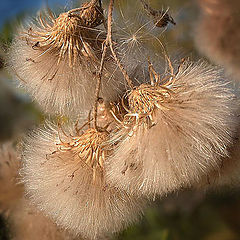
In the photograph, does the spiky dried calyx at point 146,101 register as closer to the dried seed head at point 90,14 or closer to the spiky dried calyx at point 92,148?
the spiky dried calyx at point 92,148

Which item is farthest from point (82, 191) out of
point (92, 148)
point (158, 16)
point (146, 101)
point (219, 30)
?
point (219, 30)

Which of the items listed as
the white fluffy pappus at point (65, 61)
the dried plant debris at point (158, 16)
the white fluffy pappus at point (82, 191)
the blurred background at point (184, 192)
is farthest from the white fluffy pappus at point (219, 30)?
the white fluffy pappus at point (82, 191)

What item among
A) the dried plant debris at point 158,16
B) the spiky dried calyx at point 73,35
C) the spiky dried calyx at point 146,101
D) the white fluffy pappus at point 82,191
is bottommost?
the white fluffy pappus at point 82,191

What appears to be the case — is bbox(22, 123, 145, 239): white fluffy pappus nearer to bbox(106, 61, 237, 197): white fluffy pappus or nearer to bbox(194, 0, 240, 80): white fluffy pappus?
bbox(106, 61, 237, 197): white fluffy pappus

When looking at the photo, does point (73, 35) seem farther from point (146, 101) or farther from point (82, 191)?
point (82, 191)

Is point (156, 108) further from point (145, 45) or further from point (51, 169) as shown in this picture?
point (51, 169)

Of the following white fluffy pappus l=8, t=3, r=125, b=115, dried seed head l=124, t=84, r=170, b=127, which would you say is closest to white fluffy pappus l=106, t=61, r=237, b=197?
dried seed head l=124, t=84, r=170, b=127

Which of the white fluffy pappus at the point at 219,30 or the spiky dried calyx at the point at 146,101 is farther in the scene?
the white fluffy pappus at the point at 219,30
